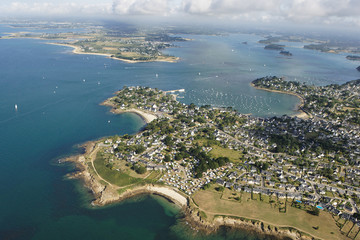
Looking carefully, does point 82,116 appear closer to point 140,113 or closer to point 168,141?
point 140,113

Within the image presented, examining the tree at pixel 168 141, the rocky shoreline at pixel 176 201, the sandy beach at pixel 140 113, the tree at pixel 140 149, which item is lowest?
the rocky shoreline at pixel 176 201

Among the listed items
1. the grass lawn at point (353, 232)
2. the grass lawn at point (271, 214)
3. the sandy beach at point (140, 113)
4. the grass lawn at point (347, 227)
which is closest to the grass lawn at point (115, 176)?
the grass lawn at point (271, 214)

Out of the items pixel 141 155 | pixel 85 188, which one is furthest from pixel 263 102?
pixel 85 188

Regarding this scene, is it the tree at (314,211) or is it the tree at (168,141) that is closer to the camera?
the tree at (314,211)

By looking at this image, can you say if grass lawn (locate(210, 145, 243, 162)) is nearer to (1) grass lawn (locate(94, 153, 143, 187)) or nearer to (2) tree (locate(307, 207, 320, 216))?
(2) tree (locate(307, 207, 320, 216))

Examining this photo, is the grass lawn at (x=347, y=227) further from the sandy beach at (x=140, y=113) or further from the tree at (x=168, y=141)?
the sandy beach at (x=140, y=113)

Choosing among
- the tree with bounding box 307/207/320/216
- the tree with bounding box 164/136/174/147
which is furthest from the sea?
the tree with bounding box 164/136/174/147

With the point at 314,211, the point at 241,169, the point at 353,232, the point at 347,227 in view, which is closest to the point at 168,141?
the point at 241,169
